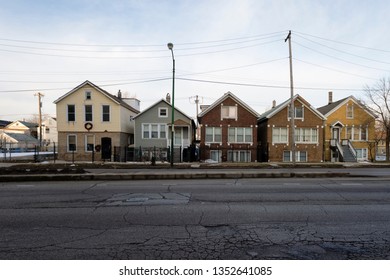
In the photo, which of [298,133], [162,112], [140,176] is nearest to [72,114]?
[162,112]

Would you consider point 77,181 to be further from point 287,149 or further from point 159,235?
point 287,149

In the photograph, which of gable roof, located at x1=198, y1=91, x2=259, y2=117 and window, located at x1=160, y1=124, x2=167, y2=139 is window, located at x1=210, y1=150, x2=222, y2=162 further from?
window, located at x1=160, y1=124, x2=167, y2=139

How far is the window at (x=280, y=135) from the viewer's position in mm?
31156

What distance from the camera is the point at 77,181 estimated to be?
496 inches

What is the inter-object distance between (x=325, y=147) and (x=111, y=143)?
88.6 feet

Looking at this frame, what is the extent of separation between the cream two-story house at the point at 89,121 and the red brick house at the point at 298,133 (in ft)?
58.7

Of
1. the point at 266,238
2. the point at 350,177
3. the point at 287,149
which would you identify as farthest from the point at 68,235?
the point at 287,149

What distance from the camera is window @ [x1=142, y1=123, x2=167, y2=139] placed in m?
31.3

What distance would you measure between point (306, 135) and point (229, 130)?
966 centimetres

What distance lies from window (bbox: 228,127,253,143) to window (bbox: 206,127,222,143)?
3.89ft

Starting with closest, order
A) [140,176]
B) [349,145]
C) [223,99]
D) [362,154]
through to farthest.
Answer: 1. [140,176]
2. [223,99]
3. [349,145]
4. [362,154]

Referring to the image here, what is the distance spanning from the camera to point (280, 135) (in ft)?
103

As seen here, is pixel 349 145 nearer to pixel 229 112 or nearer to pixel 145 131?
pixel 229 112

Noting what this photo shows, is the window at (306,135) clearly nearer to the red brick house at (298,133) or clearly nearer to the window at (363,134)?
the red brick house at (298,133)
